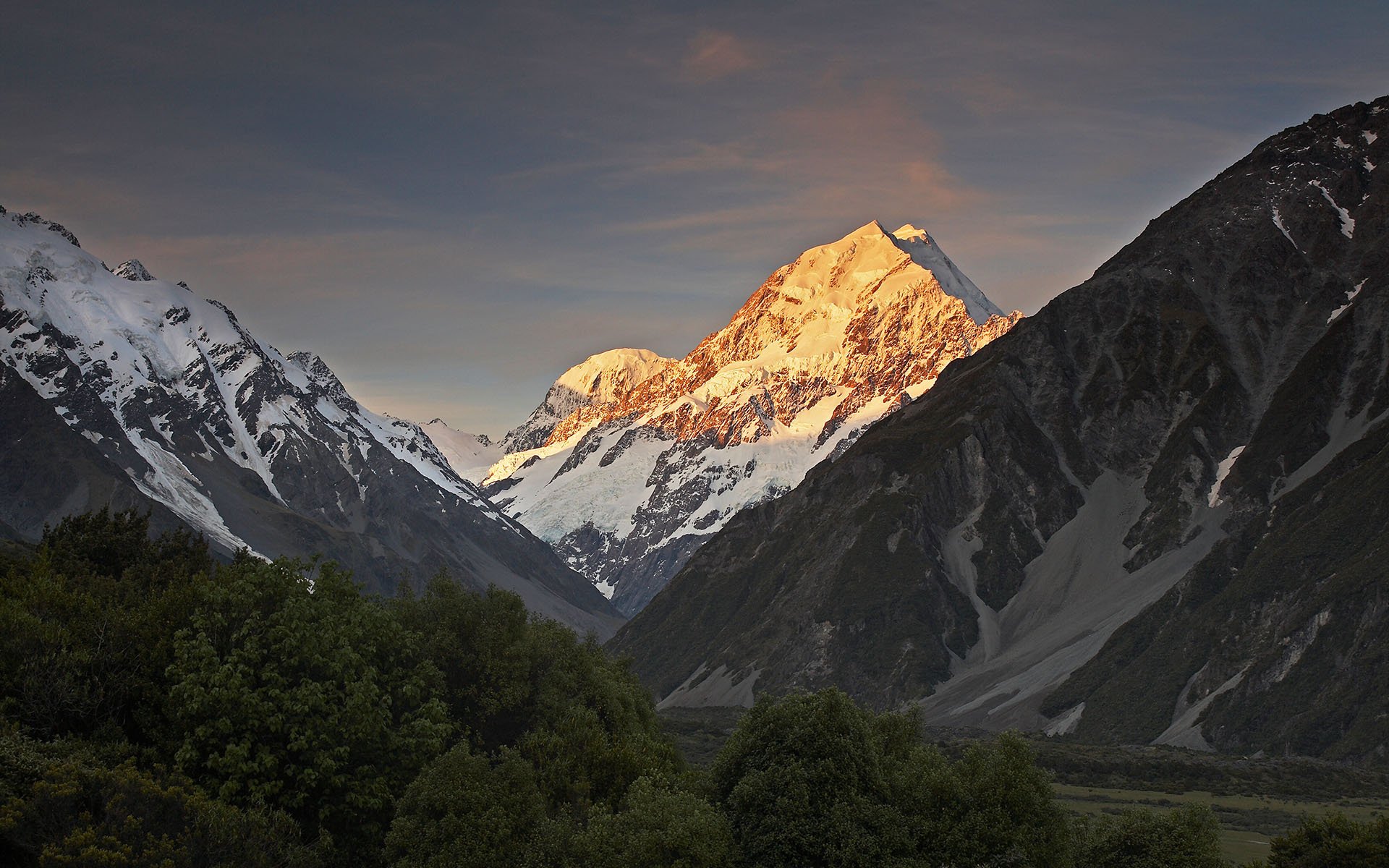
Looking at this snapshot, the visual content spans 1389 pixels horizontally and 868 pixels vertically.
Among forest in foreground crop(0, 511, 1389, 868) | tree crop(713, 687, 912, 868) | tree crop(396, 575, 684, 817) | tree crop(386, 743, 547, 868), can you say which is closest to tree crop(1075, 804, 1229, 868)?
forest in foreground crop(0, 511, 1389, 868)

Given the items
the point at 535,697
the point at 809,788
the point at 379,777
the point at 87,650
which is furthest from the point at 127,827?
the point at 535,697

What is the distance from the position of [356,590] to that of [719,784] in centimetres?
3052

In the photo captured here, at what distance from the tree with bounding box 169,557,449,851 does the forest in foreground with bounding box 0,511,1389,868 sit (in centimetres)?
15

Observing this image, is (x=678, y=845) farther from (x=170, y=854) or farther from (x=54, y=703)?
(x=54, y=703)

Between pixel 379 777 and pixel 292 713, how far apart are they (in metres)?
5.63

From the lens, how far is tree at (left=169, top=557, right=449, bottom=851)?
7225cm

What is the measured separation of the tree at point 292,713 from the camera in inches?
2844

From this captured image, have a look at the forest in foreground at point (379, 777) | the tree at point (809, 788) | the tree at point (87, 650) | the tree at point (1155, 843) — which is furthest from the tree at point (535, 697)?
the tree at point (1155, 843)

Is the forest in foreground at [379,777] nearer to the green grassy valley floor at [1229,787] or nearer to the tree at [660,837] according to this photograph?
the tree at [660,837]

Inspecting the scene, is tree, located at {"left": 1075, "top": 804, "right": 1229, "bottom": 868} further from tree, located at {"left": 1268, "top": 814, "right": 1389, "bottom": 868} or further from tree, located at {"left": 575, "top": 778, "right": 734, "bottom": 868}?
tree, located at {"left": 575, "top": 778, "right": 734, "bottom": 868}

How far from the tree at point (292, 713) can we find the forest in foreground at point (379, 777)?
149 millimetres

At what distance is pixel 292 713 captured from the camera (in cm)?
7406

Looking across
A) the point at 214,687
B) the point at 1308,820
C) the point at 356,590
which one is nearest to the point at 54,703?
the point at 214,687

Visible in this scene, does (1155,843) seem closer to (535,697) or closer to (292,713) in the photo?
(535,697)
